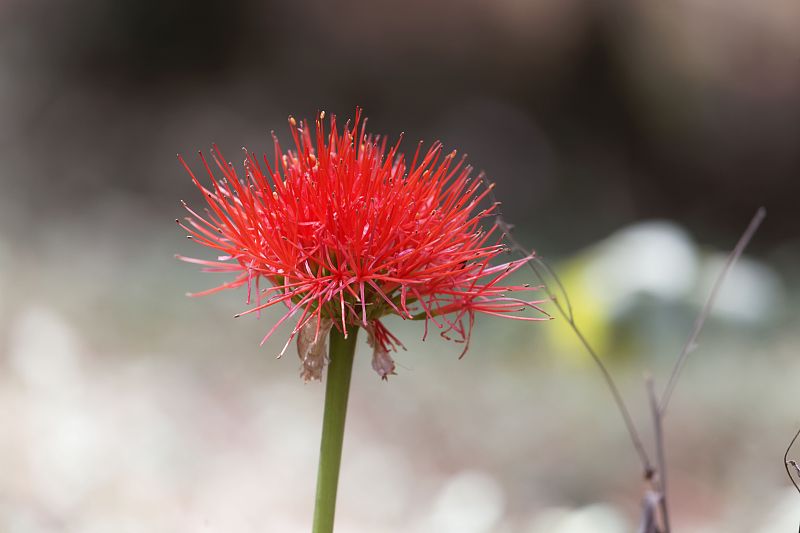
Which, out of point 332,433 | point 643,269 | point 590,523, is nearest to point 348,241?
point 332,433

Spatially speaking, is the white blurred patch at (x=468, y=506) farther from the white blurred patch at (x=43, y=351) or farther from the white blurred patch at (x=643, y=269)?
the white blurred patch at (x=43, y=351)

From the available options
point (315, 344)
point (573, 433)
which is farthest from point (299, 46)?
point (315, 344)

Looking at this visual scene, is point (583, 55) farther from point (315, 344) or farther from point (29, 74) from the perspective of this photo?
point (315, 344)

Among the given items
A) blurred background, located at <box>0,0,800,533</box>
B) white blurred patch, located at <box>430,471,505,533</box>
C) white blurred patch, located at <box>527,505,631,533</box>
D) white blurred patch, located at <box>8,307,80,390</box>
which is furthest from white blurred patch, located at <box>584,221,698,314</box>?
white blurred patch, located at <box>8,307,80,390</box>

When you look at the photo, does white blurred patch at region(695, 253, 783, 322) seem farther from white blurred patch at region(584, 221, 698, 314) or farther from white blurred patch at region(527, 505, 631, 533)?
white blurred patch at region(527, 505, 631, 533)

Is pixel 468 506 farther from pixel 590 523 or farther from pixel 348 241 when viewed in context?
pixel 348 241

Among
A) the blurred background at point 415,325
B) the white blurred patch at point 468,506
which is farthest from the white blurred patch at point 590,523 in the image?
the white blurred patch at point 468,506
